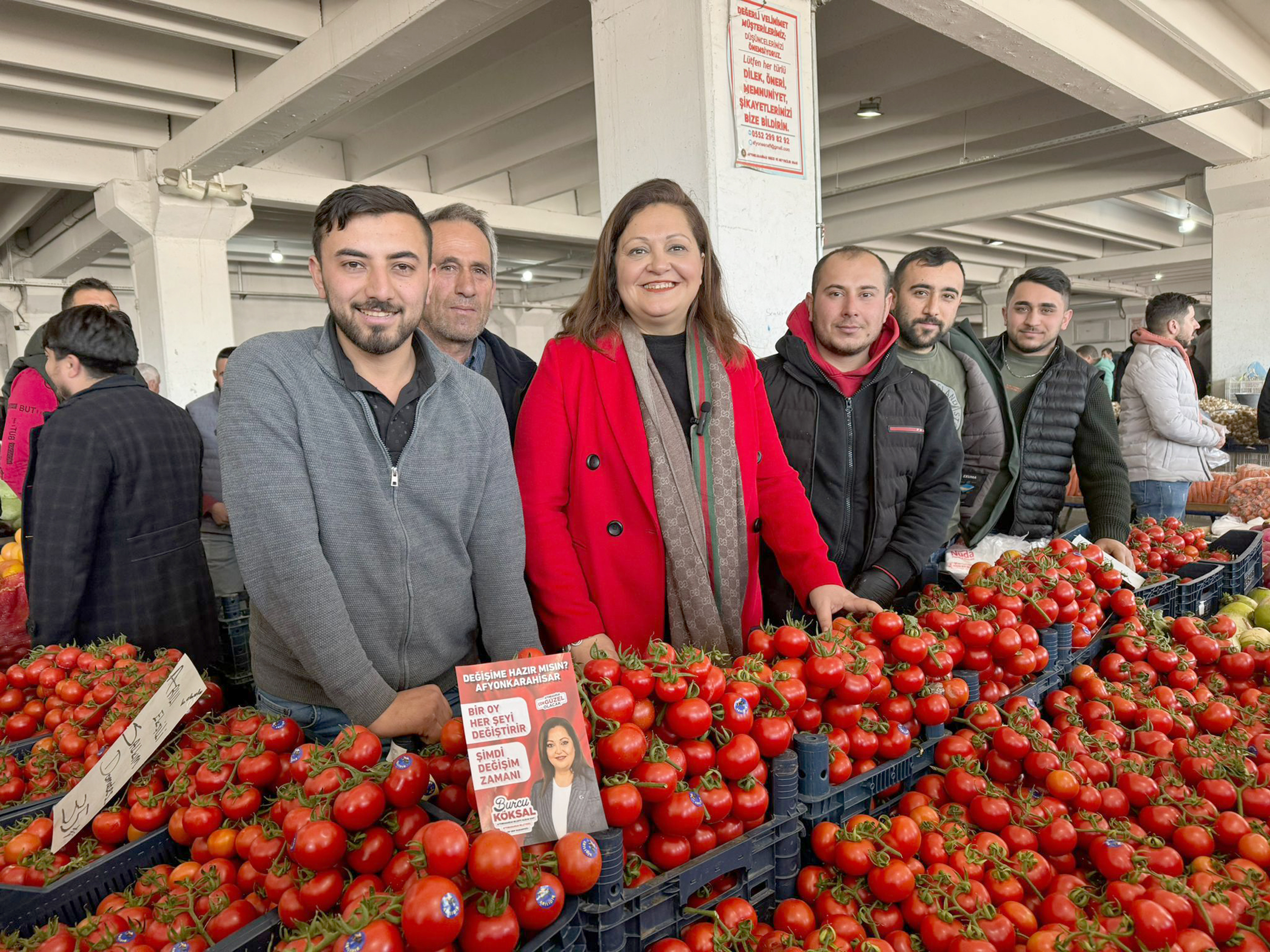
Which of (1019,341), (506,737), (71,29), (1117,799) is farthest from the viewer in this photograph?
(71,29)

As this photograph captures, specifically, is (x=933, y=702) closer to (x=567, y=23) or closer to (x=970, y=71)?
(x=567, y=23)

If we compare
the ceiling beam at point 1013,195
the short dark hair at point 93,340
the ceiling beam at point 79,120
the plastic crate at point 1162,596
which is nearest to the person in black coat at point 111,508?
the short dark hair at point 93,340

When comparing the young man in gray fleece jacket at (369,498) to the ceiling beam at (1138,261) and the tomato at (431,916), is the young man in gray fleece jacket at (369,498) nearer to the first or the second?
the tomato at (431,916)

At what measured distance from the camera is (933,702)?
155 cm

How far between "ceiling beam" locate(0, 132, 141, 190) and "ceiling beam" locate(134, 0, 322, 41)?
3.04 metres

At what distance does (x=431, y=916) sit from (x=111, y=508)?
220 centimetres

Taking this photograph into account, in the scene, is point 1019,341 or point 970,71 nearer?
point 1019,341

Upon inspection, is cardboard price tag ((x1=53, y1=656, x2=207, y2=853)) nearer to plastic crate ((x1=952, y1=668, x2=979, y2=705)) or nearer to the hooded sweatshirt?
plastic crate ((x1=952, y1=668, x2=979, y2=705))

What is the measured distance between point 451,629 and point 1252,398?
9042 millimetres

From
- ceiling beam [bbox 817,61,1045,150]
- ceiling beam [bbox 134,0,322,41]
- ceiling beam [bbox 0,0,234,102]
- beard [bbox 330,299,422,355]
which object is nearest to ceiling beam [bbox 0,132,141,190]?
ceiling beam [bbox 0,0,234,102]

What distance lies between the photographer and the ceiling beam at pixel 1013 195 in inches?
374

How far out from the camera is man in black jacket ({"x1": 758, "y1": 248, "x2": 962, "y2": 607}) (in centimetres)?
232

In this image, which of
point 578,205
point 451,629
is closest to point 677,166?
point 451,629

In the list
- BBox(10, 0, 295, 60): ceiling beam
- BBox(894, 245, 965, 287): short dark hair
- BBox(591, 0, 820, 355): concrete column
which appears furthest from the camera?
BBox(10, 0, 295, 60): ceiling beam
